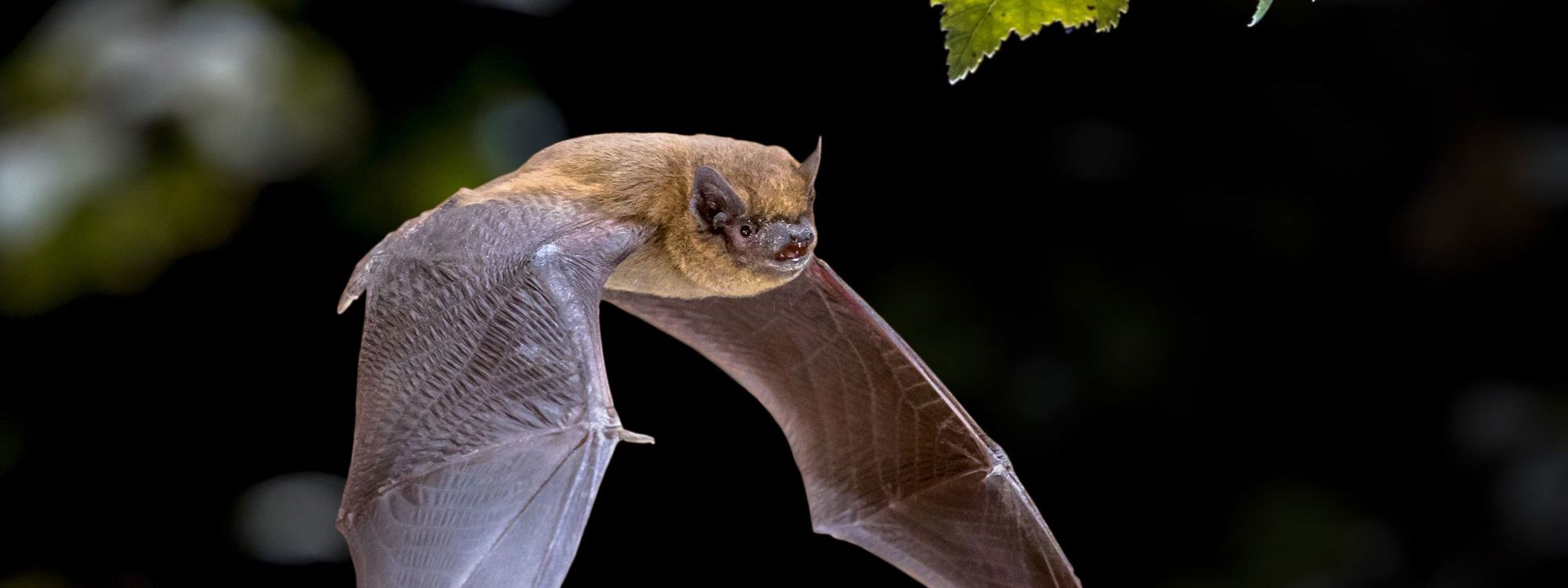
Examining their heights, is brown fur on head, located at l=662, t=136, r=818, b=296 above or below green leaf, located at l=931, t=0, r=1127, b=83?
below

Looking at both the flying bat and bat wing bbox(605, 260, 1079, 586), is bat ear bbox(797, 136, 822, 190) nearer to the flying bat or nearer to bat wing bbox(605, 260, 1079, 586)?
the flying bat

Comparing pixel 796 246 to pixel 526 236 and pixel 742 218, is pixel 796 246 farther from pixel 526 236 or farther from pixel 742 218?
pixel 526 236

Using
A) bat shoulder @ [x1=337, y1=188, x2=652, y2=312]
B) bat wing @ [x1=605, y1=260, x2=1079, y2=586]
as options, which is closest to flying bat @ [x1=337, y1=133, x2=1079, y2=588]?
bat shoulder @ [x1=337, y1=188, x2=652, y2=312]

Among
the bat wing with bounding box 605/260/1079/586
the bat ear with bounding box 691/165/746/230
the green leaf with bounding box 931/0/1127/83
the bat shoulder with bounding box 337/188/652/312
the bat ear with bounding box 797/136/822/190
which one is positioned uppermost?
the green leaf with bounding box 931/0/1127/83

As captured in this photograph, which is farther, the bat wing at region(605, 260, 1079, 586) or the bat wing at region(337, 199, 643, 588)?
the bat wing at region(605, 260, 1079, 586)

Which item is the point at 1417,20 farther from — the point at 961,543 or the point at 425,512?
the point at 425,512

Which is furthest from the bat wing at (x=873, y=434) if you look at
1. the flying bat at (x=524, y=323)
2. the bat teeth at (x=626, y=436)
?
the bat teeth at (x=626, y=436)

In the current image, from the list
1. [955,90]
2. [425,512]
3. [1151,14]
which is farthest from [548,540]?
[1151,14]
